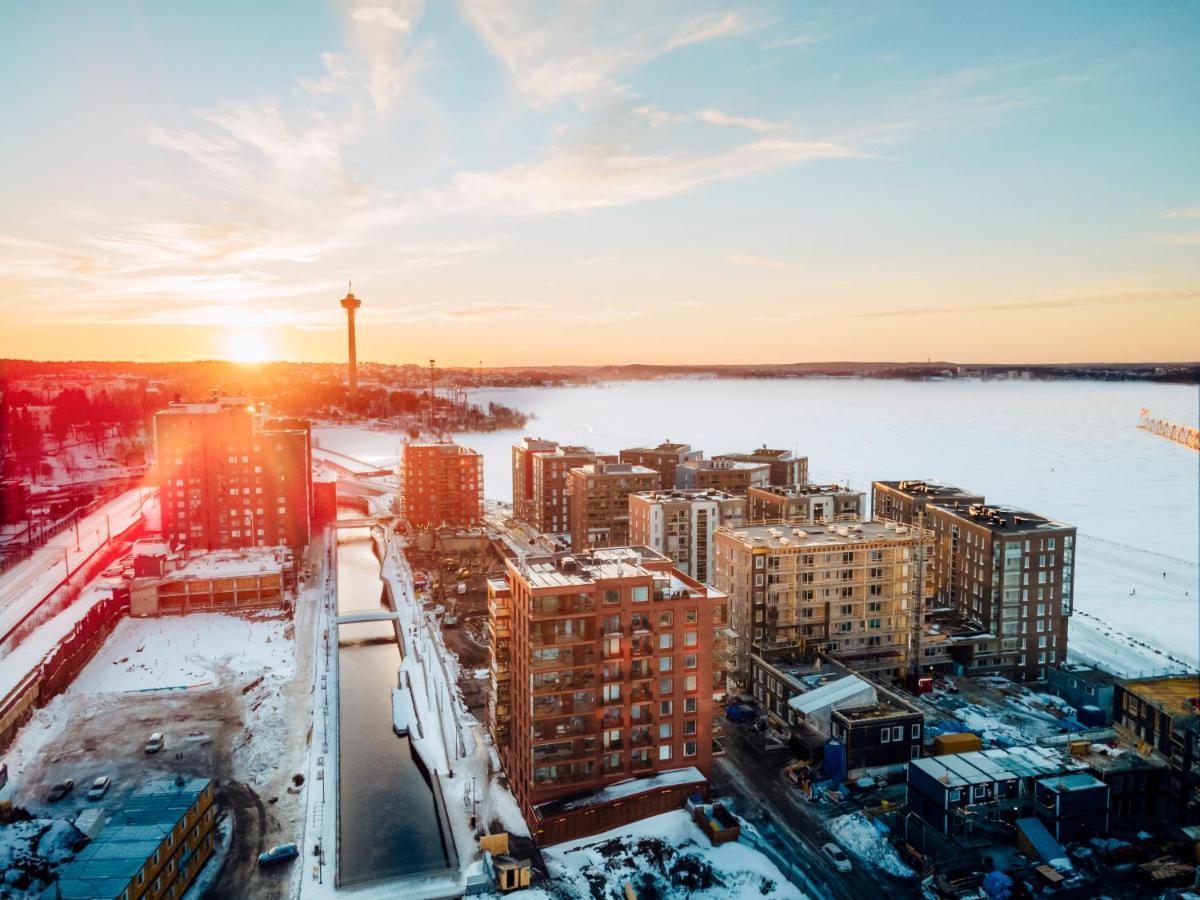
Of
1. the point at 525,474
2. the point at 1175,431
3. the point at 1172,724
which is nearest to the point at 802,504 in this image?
the point at 1175,431

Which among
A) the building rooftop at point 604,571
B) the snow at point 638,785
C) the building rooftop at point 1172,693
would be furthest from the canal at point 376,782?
the building rooftop at point 1172,693

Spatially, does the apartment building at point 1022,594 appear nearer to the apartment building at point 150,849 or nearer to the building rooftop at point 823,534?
the building rooftop at point 823,534

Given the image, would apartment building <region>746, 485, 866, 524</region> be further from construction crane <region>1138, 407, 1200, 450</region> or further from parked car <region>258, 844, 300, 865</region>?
parked car <region>258, 844, 300, 865</region>

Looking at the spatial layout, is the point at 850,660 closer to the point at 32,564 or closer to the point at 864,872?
the point at 864,872

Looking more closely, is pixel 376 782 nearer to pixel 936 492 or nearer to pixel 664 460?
Result: pixel 936 492

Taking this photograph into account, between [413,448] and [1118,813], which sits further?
[413,448]

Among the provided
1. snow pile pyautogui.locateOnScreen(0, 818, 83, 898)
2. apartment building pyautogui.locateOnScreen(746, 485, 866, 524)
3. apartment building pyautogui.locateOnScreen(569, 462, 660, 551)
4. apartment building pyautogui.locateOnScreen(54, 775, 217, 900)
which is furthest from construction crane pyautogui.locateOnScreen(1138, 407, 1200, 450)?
apartment building pyautogui.locateOnScreen(569, 462, 660, 551)

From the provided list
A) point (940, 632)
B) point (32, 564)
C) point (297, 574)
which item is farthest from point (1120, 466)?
point (32, 564)
